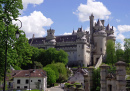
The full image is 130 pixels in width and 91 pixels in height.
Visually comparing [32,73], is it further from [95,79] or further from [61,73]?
[95,79]

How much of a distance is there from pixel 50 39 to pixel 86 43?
1882 cm

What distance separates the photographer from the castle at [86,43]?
3666 inches

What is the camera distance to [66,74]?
3009 inches

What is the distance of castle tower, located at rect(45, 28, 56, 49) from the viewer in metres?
103

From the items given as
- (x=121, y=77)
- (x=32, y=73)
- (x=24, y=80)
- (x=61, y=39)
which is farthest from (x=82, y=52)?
(x=121, y=77)

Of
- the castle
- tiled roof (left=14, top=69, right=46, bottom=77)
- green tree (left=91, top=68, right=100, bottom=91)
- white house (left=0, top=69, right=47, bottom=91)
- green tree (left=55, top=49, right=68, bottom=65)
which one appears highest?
the castle

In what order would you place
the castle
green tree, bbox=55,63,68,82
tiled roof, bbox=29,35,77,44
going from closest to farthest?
1. green tree, bbox=55,63,68,82
2. the castle
3. tiled roof, bbox=29,35,77,44

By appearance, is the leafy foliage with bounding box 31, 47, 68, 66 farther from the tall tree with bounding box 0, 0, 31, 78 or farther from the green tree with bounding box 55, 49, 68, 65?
the tall tree with bounding box 0, 0, 31, 78

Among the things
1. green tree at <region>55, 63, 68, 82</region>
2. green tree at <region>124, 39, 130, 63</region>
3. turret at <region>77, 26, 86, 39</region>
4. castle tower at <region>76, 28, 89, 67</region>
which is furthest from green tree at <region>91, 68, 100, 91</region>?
turret at <region>77, 26, 86, 39</region>

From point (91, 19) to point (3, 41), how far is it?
87.0 m

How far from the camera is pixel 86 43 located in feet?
308

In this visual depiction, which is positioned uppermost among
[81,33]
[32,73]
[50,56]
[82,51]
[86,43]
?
[81,33]

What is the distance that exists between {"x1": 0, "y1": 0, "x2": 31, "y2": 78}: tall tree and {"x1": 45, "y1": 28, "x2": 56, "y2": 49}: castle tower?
78182 millimetres

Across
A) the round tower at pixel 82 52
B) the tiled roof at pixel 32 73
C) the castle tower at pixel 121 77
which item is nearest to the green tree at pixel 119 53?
the round tower at pixel 82 52
